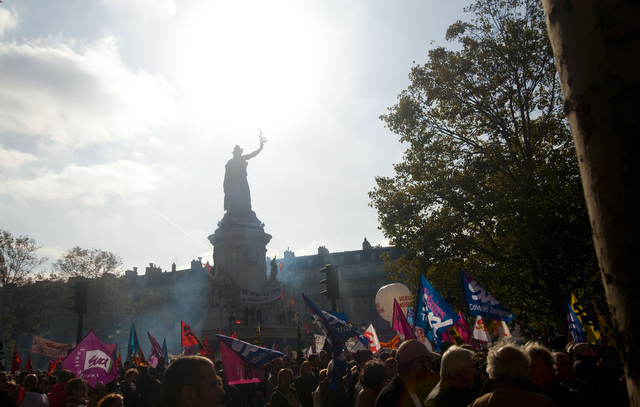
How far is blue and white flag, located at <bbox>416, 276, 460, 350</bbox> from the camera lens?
9.72 meters

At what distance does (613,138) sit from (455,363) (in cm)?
308

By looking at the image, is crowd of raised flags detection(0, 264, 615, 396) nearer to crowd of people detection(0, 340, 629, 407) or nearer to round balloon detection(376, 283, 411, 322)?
crowd of people detection(0, 340, 629, 407)

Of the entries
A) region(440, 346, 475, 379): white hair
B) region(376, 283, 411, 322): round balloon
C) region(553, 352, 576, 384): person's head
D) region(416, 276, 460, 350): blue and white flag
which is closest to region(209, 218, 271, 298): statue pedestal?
region(376, 283, 411, 322): round balloon

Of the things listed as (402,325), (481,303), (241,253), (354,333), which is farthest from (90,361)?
(241,253)

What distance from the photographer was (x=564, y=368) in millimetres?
4988

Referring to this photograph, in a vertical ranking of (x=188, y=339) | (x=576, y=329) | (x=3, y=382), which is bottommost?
(x=576, y=329)

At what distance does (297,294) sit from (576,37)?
75.9m

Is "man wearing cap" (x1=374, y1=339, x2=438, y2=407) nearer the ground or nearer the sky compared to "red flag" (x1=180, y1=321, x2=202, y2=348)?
nearer the ground

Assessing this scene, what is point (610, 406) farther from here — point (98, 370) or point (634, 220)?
point (98, 370)

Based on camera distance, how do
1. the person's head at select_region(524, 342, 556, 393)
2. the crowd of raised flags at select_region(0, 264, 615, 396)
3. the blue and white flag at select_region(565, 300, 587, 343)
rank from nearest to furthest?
the person's head at select_region(524, 342, 556, 393) → the crowd of raised flags at select_region(0, 264, 615, 396) → the blue and white flag at select_region(565, 300, 587, 343)

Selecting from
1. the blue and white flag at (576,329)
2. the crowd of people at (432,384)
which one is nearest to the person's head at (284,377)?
the crowd of people at (432,384)

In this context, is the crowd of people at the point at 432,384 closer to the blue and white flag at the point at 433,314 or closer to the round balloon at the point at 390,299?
the blue and white flag at the point at 433,314

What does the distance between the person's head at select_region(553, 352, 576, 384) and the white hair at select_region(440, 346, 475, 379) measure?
1428mm

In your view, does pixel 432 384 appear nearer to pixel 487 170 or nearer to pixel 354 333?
pixel 354 333
